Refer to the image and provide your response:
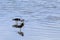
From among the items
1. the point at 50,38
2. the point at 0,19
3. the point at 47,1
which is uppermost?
the point at 47,1

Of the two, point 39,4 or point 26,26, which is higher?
point 39,4

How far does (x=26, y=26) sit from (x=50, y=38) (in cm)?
49

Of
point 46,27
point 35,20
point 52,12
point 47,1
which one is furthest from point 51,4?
point 46,27

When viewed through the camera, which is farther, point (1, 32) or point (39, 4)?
point (39, 4)

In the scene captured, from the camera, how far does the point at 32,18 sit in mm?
3527

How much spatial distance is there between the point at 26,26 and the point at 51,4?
155 cm

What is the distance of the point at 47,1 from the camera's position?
471 centimetres

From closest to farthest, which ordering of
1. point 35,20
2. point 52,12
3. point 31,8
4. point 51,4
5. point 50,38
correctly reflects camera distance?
1. point 50,38
2. point 35,20
3. point 52,12
4. point 31,8
5. point 51,4

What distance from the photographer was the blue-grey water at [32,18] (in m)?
2.77

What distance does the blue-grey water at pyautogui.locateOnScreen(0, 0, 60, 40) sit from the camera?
2.77 m

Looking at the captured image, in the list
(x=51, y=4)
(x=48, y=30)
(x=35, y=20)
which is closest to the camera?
(x=48, y=30)

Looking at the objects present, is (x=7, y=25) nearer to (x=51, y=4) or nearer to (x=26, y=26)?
(x=26, y=26)

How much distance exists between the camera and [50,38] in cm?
271

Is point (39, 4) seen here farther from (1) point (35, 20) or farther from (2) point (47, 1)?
(1) point (35, 20)
